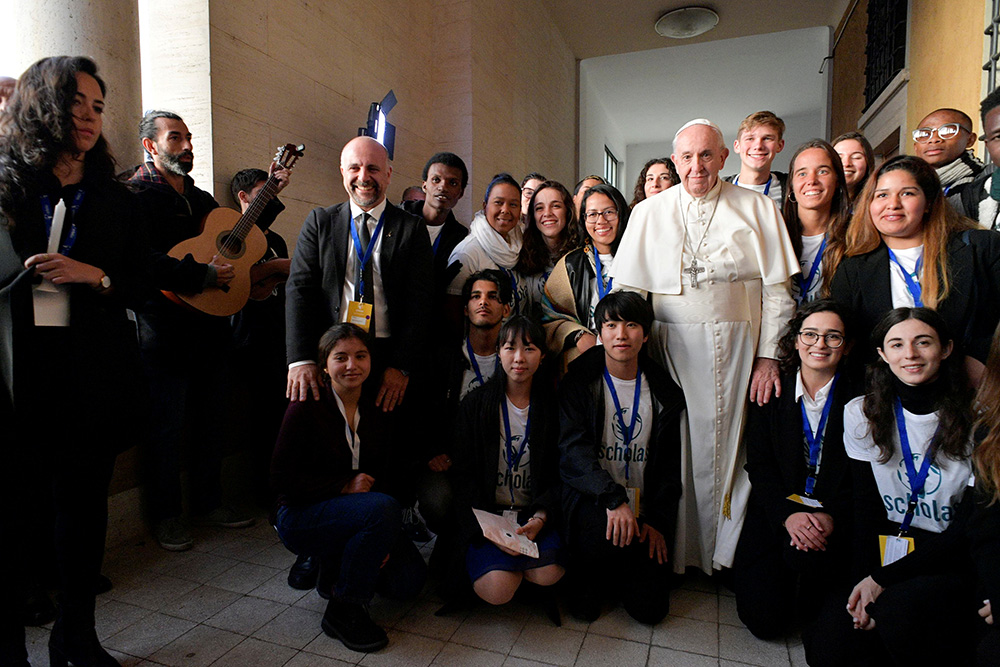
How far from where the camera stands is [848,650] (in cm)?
207

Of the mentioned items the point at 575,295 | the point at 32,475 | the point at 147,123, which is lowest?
the point at 32,475

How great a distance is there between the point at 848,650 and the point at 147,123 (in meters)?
3.91

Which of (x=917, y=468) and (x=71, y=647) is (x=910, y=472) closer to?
(x=917, y=468)

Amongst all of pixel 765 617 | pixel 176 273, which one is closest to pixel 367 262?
pixel 176 273

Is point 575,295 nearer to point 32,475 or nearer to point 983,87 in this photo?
point 32,475

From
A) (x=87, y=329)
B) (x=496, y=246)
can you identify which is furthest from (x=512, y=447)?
(x=87, y=329)

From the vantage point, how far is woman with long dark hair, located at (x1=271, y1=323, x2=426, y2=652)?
238cm

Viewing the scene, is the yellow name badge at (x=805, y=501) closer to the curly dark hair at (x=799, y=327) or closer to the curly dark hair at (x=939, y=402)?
the curly dark hair at (x=939, y=402)

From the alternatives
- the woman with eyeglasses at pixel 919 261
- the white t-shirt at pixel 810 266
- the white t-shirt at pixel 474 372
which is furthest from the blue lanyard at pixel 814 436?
the white t-shirt at pixel 474 372

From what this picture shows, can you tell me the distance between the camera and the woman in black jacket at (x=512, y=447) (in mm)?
2666

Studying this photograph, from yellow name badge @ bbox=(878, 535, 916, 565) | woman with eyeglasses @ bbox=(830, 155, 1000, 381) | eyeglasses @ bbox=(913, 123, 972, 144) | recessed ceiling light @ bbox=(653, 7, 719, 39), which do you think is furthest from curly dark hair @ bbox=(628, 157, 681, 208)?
recessed ceiling light @ bbox=(653, 7, 719, 39)

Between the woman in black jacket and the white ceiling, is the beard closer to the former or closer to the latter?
the woman in black jacket

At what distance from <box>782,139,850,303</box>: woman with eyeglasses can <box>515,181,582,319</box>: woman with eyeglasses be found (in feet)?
3.70

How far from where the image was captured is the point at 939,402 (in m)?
2.14
